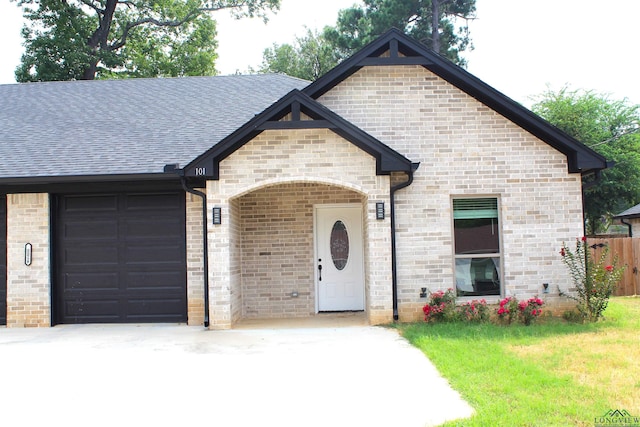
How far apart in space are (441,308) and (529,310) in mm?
1406

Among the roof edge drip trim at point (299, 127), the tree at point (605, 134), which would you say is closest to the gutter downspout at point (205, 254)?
the roof edge drip trim at point (299, 127)

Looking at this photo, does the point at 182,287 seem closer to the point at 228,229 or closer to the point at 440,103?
the point at 228,229

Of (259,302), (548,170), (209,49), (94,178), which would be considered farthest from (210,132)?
(209,49)

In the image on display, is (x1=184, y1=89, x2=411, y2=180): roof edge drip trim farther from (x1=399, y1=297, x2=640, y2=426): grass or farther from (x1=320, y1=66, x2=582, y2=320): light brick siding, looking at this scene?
(x1=399, y1=297, x2=640, y2=426): grass

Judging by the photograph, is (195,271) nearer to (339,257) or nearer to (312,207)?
(312,207)

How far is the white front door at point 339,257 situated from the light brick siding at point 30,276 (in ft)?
16.8

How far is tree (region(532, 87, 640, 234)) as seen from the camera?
25266mm

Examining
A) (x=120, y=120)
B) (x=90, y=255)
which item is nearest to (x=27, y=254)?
(x=90, y=255)

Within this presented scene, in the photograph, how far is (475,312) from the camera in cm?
984

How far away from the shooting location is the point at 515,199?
10.3 m

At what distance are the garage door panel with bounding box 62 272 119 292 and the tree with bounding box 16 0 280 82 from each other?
2019 centimetres

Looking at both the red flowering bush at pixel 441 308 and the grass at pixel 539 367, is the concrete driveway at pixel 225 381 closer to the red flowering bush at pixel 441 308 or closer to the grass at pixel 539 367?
the grass at pixel 539 367

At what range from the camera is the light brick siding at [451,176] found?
33.3ft

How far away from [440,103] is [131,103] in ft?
25.0
